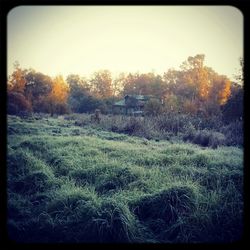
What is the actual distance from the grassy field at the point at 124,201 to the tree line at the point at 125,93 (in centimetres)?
288

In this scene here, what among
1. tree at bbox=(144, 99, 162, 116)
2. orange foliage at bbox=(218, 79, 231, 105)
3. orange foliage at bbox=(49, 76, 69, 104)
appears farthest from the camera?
tree at bbox=(144, 99, 162, 116)

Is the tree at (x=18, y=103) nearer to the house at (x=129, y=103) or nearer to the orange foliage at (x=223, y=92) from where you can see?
the house at (x=129, y=103)

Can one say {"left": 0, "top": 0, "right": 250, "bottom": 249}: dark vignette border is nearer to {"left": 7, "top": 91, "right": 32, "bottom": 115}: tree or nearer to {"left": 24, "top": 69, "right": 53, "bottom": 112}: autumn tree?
{"left": 7, "top": 91, "right": 32, "bottom": 115}: tree

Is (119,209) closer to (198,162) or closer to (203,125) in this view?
(198,162)

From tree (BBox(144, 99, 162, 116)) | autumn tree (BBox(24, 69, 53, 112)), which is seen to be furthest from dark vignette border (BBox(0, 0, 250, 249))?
tree (BBox(144, 99, 162, 116))

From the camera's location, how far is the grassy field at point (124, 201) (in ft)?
11.4

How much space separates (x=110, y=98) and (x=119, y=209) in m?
6.31

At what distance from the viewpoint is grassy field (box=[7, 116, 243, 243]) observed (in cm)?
346

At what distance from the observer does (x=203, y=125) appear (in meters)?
12.1

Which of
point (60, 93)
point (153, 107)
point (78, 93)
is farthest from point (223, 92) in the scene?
point (60, 93)

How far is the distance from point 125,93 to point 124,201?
217 inches

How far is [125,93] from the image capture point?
923cm

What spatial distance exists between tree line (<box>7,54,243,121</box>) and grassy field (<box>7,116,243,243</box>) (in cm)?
288

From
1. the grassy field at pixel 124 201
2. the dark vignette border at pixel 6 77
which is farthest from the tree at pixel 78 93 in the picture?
the dark vignette border at pixel 6 77
